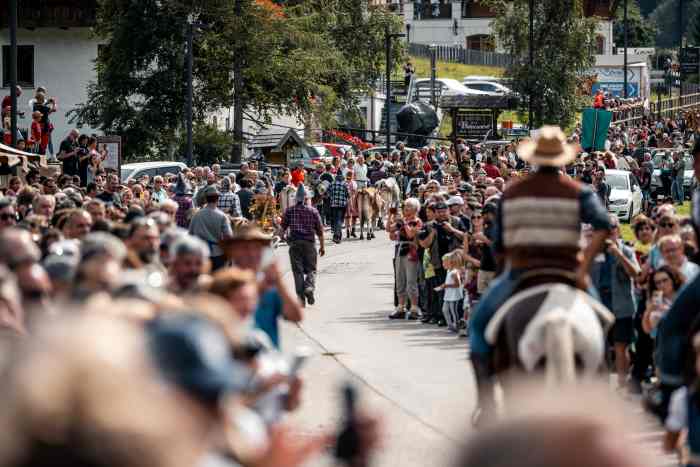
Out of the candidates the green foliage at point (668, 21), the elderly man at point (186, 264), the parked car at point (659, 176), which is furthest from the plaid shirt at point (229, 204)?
the green foliage at point (668, 21)

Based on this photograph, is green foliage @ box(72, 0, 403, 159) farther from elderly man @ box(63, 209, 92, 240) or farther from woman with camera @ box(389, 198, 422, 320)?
elderly man @ box(63, 209, 92, 240)

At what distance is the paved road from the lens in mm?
12711

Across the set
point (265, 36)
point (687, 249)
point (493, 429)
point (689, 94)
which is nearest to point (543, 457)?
point (493, 429)

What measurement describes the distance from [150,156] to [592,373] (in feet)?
157

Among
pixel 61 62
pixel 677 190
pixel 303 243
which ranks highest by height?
pixel 61 62

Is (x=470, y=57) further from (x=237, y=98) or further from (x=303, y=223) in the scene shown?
(x=303, y=223)

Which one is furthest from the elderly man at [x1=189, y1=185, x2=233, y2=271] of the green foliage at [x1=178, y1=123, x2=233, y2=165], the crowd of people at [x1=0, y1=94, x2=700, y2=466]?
the green foliage at [x1=178, y1=123, x2=233, y2=165]

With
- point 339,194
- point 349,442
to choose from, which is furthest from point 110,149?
point 349,442

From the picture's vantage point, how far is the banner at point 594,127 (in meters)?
40.1

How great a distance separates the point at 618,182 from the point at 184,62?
1878 cm

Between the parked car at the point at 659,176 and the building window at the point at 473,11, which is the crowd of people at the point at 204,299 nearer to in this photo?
the parked car at the point at 659,176

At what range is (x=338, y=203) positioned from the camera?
123 ft

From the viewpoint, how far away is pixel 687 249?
15078mm

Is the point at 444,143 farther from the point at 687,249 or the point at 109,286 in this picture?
the point at 109,286
